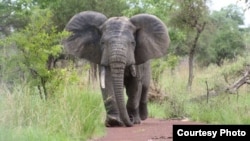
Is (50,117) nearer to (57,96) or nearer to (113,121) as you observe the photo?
(57,96)

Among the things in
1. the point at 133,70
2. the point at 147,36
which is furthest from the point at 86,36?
the point at 133,70

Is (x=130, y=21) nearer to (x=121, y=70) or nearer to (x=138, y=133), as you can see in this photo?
(x=121, y=70)

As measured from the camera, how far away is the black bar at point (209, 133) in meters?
6.27

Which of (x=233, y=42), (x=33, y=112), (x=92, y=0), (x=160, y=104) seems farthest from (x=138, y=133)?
(x=233, y=42)

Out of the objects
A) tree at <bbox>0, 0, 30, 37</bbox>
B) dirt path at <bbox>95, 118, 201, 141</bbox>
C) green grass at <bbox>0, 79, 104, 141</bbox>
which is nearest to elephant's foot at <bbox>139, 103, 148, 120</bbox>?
dirt path at <bbox>95, 118, 201, 141</bbox>

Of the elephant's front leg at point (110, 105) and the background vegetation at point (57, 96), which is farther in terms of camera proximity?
the elephant's front leg at point (110, 105)

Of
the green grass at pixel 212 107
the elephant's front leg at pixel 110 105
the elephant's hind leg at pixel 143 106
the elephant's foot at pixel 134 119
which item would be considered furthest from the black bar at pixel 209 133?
the elephant's hind leg at pixel 143 106

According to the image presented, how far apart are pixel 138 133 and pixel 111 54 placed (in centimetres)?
184

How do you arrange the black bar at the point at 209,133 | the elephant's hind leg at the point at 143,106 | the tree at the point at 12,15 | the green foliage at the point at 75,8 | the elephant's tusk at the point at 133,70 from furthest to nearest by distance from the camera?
the green foliage at the point at 75,8
the tree at the point at 12,15
the elephant's hind leg at the point at 143,106
the elephant's tusk at the point at 133,70
the black bar at the point at 209,133

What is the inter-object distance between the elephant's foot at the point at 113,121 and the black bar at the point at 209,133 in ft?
15.3

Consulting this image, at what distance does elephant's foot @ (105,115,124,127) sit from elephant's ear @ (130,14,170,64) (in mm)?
1652

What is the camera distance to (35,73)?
11.3m

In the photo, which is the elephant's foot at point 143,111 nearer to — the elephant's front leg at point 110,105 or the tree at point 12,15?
the elephant's front leg at point 110,105

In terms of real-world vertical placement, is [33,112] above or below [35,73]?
below
